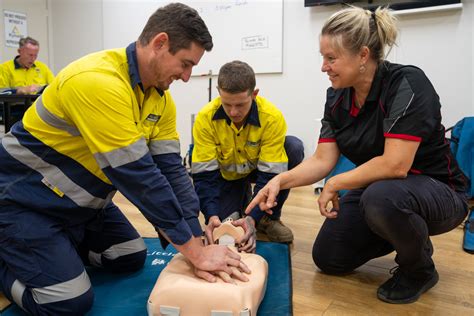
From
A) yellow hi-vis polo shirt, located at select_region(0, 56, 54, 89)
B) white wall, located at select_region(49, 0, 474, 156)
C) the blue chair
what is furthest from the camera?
yellow hi-vis polo shirt, located at select_region(0, 56, 54, 89)

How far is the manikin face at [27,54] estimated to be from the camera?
4.33 m

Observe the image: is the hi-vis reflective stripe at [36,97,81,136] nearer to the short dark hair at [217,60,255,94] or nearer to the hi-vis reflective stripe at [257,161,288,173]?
the short dark hair at [217,60,255,94]

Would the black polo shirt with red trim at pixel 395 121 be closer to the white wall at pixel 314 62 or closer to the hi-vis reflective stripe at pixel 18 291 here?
the hi-vis reflective stripe at pixel 18 291

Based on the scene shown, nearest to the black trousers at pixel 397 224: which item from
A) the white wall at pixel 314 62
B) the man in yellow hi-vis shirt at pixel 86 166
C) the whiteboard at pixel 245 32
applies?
the man in yellow hi-vis shirt at pixel 86 166

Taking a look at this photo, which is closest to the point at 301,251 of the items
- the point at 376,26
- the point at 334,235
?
the point at 334,235

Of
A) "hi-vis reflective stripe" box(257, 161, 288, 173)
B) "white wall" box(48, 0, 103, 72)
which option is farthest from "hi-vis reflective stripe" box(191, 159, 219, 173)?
"white wall" box(48, 0, 103, 72)

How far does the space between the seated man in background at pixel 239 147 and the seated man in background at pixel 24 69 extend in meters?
3.11

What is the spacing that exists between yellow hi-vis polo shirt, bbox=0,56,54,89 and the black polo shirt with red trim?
13.0 ft

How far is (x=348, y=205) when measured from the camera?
1620mm

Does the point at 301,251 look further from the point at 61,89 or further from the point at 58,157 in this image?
the point at 61,89

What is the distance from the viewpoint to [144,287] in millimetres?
1449

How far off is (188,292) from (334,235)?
0.69m

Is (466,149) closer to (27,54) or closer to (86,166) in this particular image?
(86,166)

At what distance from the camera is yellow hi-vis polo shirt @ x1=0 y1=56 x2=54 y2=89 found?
4.45 meters
